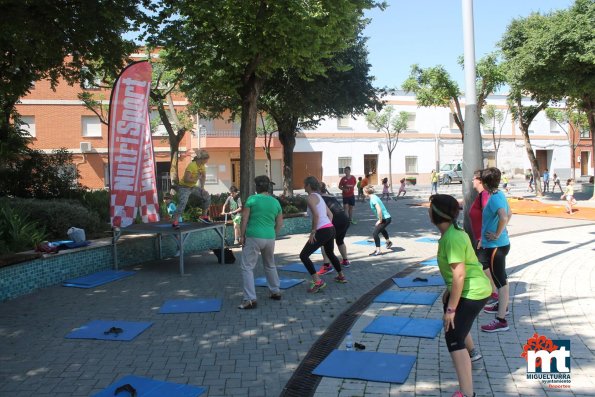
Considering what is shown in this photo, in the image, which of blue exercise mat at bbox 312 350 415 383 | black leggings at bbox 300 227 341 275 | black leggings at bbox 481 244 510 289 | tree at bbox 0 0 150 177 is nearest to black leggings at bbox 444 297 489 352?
blue exercise mat at bbox 312 350 415 383

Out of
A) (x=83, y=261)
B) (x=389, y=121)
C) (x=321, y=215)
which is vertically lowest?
(x=83, y=261)

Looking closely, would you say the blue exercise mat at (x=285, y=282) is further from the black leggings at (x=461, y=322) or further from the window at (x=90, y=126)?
the window at (x=90, y=126)

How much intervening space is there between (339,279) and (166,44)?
7.28 m

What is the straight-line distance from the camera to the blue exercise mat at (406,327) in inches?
219

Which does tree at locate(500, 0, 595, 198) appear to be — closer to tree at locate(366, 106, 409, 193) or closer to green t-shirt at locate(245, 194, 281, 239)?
green t-shirt at locate(245, 194, 281, 239)

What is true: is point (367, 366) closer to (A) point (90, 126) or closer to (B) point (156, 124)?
(B) point (156, 124)

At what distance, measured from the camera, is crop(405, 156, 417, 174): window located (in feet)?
162

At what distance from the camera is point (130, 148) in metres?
9.86

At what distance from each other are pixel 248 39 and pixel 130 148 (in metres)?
3.77

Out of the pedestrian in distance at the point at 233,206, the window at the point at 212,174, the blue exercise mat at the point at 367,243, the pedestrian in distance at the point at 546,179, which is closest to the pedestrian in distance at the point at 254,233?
the blue exercise mat at the point at 367,243

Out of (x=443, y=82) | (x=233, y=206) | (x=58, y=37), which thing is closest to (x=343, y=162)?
(x=443, y=82)

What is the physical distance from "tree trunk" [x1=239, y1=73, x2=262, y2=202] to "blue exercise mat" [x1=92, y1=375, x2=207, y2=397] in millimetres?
8696

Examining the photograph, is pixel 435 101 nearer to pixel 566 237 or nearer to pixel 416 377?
pixel 566 237

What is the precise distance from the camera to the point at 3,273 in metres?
7.43
